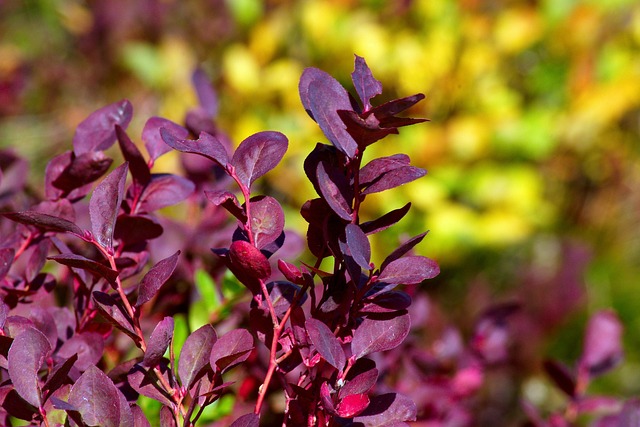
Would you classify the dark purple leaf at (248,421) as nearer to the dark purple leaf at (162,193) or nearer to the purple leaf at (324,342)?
the purple leaf at (324,342)

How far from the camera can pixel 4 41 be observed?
4062 mm

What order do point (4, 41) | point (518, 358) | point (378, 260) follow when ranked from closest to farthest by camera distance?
point (518, 358)
point (378, 260)
point (4, 41)

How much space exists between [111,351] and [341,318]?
0.40m

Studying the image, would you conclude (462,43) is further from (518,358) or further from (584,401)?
(584,401)

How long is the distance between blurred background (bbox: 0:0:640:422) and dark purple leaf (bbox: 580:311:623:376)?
1194 mm

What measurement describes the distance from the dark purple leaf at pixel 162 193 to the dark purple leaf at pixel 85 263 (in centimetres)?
19

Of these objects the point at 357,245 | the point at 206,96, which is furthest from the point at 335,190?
the point at 206,96

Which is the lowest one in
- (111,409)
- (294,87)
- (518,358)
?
(518,358)

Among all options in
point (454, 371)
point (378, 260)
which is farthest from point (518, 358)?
point (454, 371)

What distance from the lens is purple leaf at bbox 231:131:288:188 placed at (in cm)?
66

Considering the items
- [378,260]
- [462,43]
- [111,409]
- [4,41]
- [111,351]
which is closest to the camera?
[111,409]

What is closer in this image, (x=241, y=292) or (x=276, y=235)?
(x=276, y=235)

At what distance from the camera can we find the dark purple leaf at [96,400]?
61 cm

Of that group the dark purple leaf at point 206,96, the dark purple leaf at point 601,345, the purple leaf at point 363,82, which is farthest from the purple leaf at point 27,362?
the dark purple leaf at point 601,345
